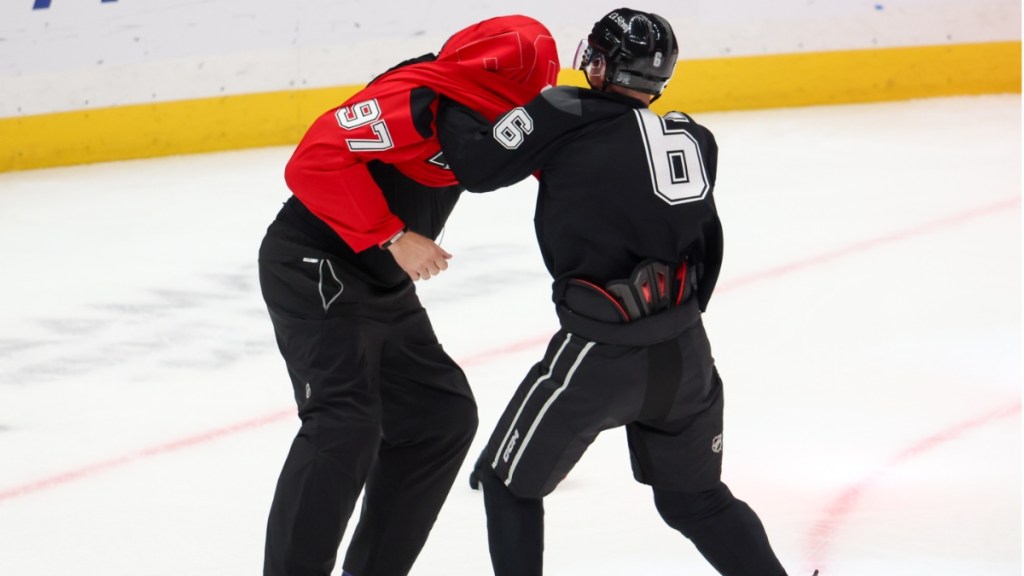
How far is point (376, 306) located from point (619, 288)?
18.7 inches

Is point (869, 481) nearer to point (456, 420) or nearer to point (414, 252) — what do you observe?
point (456, 420)

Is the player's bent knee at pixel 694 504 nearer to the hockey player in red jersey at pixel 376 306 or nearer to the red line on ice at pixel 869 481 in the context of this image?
the hockey player in red jersey at pixel 376 306

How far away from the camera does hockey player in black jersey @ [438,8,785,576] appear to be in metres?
2.12

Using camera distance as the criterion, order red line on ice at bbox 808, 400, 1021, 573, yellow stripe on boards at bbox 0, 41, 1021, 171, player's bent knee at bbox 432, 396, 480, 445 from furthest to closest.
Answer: yellow stripe on boards at bbox 0, 41, 1021, 171 < red line on ice at bbox 808, 400, 1021, 573 < player's bent knee at bbox 432, 396, 480, 445

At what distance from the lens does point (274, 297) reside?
246 centimetres

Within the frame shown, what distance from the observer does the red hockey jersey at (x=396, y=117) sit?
87.5 inches

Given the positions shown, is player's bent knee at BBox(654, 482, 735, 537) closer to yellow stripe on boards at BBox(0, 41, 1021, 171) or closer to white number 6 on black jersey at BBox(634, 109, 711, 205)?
white number 6 on black jersey at BBox(634, 109, 711, 205)

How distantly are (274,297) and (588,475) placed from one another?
1.06 meters

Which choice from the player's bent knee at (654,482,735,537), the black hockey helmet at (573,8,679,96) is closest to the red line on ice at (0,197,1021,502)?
the player's bent knee at (654,482,735,537)

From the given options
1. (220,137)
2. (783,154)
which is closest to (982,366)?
(783,154)

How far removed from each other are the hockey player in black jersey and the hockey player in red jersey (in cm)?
10

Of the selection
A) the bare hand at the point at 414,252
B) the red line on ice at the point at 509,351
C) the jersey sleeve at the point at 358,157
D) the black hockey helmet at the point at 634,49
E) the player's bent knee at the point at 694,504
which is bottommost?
the red line on ice at the point at 509,351

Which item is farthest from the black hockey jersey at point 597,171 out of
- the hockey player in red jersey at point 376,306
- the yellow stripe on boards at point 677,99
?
the yellow stripe on boards at point 677,99

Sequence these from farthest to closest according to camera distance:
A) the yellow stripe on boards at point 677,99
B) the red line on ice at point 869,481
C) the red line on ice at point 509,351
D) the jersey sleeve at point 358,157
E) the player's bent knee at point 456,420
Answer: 1. the yellow stripe on boards at point 677,99
2. the red line on ice at point 509,351
3. the red line on ice at point 869,481
4. the player's bent knee at point 456,420
5. the jersey sleeve at point 358,157
